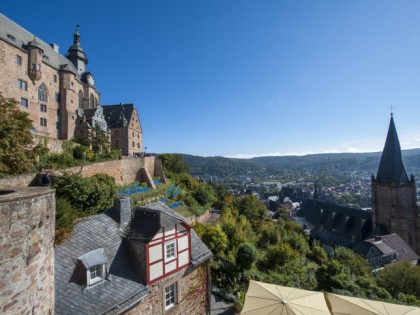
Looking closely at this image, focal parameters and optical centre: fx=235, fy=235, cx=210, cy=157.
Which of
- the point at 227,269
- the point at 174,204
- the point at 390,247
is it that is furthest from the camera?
the point at 390,247

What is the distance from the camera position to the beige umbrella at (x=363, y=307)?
935cm

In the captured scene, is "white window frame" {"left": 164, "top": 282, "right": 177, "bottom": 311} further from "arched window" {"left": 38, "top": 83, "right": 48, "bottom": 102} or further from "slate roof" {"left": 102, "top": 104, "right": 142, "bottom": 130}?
"slate roof" {"left": 102, "top": 104, "right": 142, "bottom": 130}

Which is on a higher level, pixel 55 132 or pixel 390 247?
pixel 55 132

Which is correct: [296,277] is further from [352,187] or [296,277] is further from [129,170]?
[352,187]

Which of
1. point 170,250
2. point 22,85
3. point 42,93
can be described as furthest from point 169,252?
point 42,93

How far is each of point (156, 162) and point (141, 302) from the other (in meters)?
28.7

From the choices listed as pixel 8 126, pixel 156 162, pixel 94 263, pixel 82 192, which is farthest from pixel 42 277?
pixel 156 162

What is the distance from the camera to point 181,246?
1117 cm

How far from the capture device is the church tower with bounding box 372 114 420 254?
1496 inches

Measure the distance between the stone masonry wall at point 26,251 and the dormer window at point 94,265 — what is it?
3.20 m

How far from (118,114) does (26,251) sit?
152 ft

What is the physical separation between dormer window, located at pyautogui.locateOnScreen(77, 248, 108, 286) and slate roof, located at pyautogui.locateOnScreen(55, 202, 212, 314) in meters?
0.22

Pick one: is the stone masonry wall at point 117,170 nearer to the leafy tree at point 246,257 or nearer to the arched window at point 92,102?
the leafy tree at point 246,257

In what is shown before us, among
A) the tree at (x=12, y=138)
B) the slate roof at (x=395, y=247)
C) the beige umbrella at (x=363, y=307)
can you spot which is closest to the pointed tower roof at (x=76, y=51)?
the tree at (x=12, y=138)
